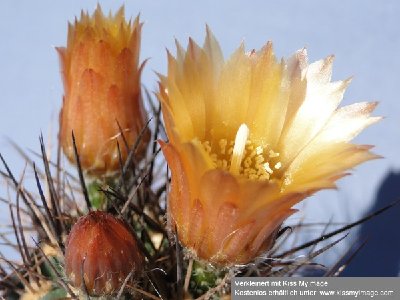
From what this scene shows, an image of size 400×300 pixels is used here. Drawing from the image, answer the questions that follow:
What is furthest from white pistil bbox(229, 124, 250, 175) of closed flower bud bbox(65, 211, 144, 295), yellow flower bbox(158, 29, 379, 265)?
closed flower bud bbox(65, 211, 144, 295)

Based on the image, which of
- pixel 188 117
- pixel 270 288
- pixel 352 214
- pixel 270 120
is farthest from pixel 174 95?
pixel 352 214

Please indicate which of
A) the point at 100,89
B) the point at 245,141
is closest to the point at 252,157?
the point at 245,141

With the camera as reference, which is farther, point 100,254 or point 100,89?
point 100,89

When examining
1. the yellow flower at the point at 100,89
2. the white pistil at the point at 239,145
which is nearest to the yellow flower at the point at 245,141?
the white pistil at the point at 239,145

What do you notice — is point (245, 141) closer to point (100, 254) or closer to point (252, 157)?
point (252, 157)

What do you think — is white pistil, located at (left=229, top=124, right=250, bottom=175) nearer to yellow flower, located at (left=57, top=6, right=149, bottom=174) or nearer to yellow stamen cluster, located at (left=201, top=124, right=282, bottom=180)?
yellow stamen cluster, located at (left=201, top=124, right=282, bottom=180)

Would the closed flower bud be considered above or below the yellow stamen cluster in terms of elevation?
below

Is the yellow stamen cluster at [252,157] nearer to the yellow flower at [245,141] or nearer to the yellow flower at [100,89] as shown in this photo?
the yellow flower at [245,141]

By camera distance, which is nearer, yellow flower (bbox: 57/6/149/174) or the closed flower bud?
the closed flower bud
